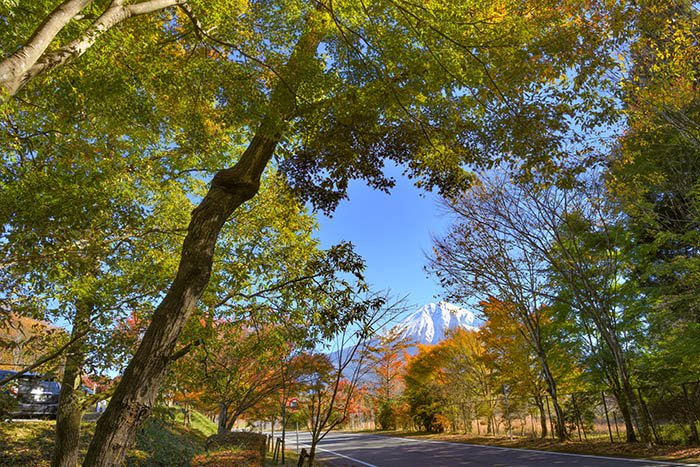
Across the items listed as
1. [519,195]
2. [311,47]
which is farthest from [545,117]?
[519,195]

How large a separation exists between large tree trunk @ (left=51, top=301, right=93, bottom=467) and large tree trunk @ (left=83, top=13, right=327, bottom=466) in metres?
3.05

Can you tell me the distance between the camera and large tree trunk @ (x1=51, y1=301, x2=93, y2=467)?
5.41 meters

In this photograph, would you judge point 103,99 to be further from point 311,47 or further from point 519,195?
point 519,195

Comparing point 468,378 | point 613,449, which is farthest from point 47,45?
point 468,378

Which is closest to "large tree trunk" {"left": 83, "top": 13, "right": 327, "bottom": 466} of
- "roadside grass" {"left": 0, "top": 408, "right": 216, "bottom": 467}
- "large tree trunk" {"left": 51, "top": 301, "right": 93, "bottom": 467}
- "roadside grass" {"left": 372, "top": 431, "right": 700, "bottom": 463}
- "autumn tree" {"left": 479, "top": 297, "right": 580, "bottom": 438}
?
"roadside grass" {"left": 0, "top": 408, "right": 216, "bottom": 467}

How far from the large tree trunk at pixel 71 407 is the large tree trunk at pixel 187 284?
3.05m

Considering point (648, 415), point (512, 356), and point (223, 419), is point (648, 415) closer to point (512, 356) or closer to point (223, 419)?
point (512, 356)

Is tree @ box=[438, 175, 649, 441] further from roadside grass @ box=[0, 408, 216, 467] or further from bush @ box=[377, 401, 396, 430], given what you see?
bush @ box=[377, 401, 396, 430]

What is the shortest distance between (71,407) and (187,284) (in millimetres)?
4424

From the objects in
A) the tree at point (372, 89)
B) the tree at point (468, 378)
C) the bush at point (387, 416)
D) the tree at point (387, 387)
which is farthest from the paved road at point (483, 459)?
the bush at point (387, 416)

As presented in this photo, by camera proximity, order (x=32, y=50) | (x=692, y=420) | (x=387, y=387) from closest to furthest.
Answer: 1. (x=32, y=50)
2. (x=692, y=420)
3. (x=387, y=387)

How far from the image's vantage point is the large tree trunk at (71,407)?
17.8 ft

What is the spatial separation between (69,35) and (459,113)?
4.20 meters

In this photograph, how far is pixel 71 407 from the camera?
19.1 ft
